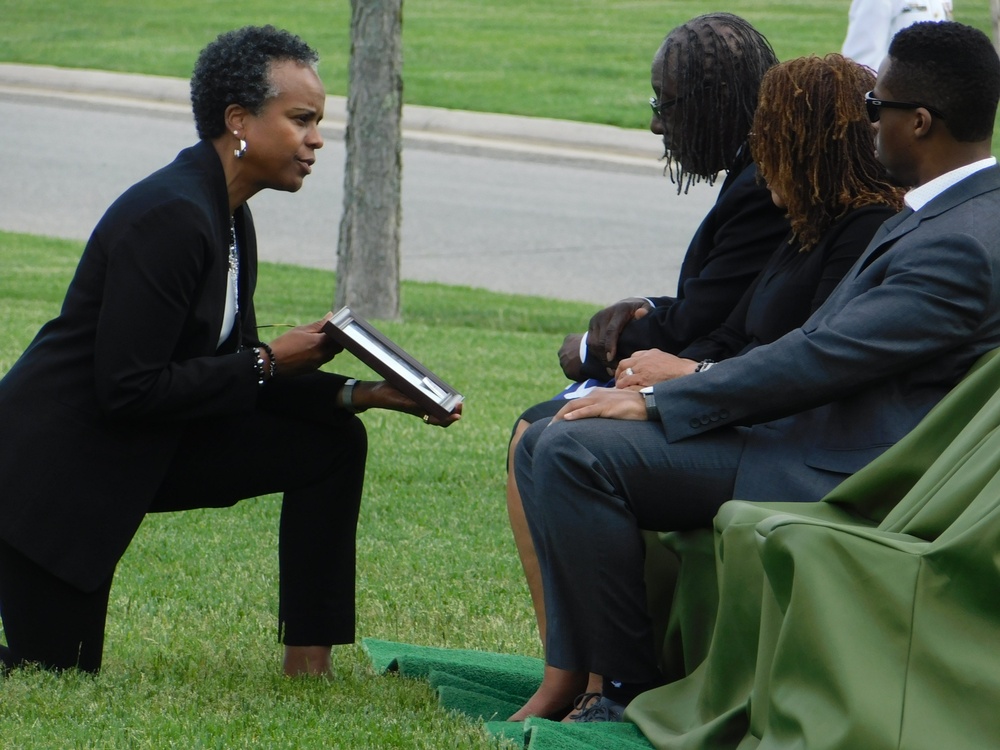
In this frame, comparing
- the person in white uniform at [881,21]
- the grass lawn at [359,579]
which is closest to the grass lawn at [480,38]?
the grass lawn at [359,579]

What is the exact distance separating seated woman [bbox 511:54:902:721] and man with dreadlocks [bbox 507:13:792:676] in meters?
0.26

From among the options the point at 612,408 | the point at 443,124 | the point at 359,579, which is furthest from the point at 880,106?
the point at 443,124

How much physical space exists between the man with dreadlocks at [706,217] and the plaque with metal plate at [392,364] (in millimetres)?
283

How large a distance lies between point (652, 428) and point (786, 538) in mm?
785

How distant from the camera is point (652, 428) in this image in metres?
3.71

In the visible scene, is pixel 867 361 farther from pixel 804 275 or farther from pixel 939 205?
pixel 804 275

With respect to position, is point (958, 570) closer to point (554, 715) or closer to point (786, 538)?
point (786, 538)

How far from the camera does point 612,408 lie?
147 inches

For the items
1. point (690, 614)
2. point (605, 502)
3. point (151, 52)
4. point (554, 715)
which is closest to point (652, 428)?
point (605, 502)

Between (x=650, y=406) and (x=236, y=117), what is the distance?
1.33m

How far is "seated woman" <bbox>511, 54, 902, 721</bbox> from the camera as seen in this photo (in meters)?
3.92

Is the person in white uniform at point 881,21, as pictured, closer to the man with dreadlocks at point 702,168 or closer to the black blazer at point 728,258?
the man with dreadlocks at point 702,168

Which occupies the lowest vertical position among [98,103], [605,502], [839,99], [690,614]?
[98,103]

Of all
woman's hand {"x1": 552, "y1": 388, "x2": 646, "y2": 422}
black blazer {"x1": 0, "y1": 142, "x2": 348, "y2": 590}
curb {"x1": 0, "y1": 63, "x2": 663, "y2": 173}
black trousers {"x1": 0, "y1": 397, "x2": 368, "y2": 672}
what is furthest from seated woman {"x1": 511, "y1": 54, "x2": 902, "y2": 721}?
curb {"x1": 0, "y1": 63, "x2": 663, "y2": 173}
